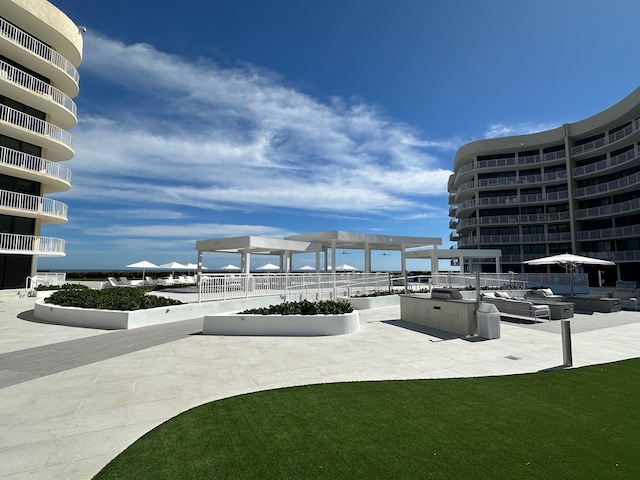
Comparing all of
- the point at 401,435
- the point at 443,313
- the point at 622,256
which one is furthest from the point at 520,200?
the point at 401,435

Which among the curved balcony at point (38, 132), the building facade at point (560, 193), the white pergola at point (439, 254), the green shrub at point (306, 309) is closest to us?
the green shrub at point (306, 309)

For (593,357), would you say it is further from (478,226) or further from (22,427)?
(478,226)

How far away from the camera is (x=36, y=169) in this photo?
22.1 metres

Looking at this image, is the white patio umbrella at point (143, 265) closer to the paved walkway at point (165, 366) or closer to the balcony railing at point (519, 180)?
the paved walkway at point (165, 366)

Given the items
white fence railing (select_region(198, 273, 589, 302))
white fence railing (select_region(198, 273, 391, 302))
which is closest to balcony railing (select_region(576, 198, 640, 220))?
white fence railing (select_region(198, 273, 589, 302))

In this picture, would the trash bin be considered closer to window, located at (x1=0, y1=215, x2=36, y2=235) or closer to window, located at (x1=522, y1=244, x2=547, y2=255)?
window, located at (x1=0, y1=215, x2=36, y2=235)

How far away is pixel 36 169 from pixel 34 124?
298 cm

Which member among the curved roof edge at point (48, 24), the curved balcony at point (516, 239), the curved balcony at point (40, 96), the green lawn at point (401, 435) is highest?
the curved roof edge at point (48, 24)

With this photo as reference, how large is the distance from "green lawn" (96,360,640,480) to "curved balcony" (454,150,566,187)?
46755 mm

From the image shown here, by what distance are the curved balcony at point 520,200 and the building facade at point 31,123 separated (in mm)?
47293

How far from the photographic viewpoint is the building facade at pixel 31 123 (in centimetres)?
2045

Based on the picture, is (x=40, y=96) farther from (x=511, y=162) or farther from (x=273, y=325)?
(x=511, y=162)

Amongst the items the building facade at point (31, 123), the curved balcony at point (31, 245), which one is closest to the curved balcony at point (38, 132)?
the building facade at point (31, 123)

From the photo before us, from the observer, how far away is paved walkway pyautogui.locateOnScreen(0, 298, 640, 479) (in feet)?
12.7
